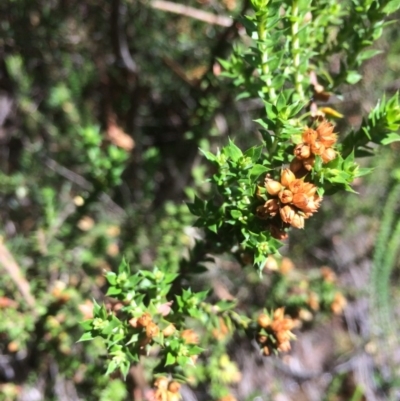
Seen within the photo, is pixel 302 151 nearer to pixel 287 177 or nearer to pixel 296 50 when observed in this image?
pixel 287 177

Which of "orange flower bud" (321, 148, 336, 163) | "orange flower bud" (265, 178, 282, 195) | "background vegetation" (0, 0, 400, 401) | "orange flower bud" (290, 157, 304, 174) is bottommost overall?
"background vegetation" (0, 0, 400, 401)

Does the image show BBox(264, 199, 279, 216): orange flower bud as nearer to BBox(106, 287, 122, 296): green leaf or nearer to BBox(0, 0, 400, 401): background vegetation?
BBox(106, 287, 122, 296): green leaf

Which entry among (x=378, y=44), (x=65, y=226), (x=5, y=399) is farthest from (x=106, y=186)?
(x=378, y=44)

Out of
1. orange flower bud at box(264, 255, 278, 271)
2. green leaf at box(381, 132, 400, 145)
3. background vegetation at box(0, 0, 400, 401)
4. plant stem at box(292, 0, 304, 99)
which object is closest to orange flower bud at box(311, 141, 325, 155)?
green leaf at box(381, 132, 400, 145)

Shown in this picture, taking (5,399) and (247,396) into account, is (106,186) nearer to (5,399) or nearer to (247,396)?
(5,399)

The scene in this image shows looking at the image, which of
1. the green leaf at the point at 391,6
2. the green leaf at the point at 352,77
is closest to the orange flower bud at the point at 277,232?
the green leaf at the point at 352,77

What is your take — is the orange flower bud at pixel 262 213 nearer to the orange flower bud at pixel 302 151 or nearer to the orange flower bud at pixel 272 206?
the orange flower bud at pixel 272 206

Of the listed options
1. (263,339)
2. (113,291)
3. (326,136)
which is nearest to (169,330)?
(113,291)
